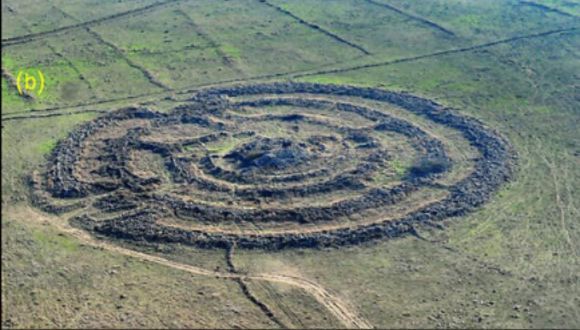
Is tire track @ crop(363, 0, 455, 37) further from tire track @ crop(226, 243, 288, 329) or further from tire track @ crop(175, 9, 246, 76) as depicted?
tire track @ crop(226, 243, 288, 329)

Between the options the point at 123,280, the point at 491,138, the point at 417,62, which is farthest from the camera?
the point at 417,62

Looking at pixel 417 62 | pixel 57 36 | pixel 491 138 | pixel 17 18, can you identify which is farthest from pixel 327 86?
pixel 17 18

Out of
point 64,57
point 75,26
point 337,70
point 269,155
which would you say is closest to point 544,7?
point 337,70

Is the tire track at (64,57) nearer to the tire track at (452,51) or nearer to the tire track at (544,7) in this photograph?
the tire track at (452,51)

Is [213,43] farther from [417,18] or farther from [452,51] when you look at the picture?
[417,18]

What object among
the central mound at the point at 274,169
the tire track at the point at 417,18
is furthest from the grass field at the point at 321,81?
the central mound at the point at 274,169

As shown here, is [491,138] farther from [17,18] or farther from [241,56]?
[17,18]
